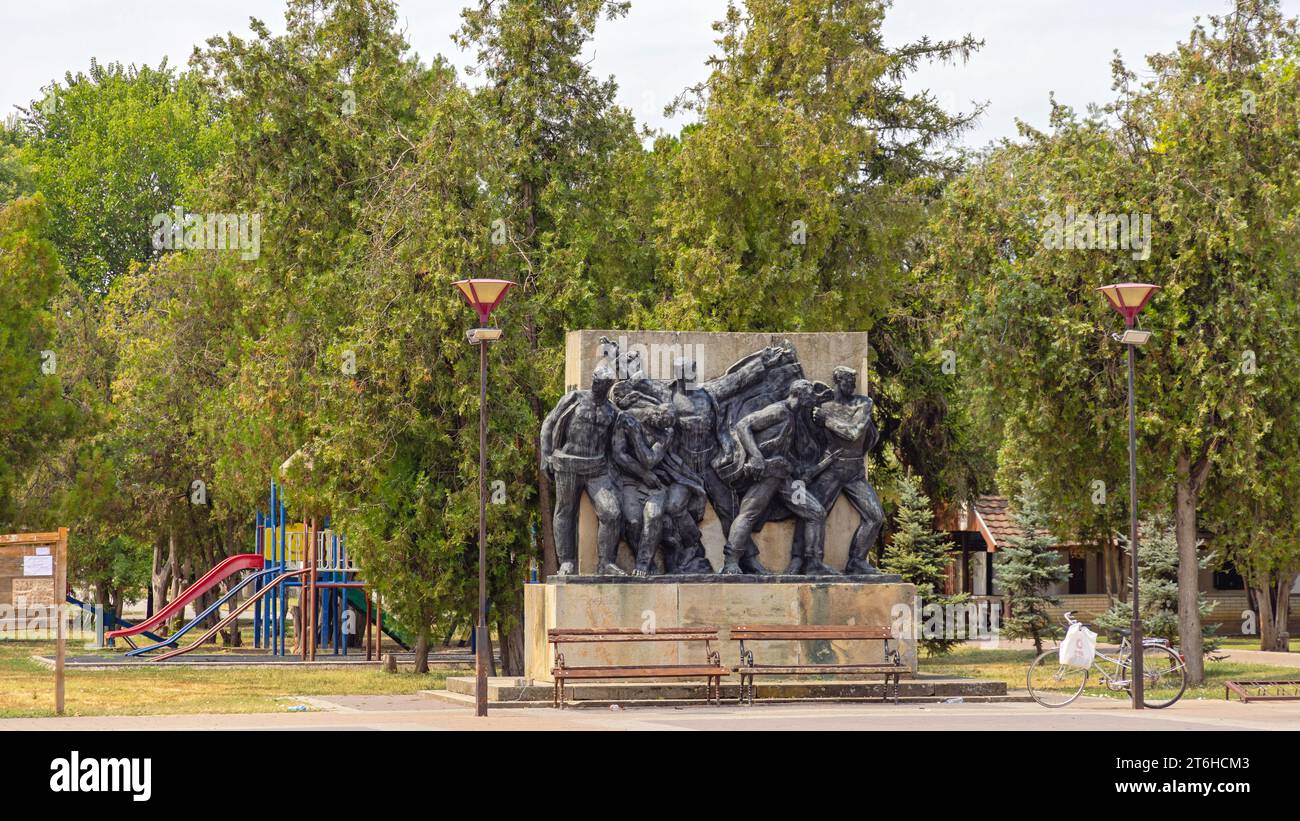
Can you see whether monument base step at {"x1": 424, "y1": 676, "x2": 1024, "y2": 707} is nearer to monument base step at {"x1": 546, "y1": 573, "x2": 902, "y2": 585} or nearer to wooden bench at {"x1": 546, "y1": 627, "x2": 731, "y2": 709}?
wooden bench at {"x1": 546, "y1": 627, "x2": 731, "y2": 709}

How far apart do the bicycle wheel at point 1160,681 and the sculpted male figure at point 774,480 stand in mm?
4395

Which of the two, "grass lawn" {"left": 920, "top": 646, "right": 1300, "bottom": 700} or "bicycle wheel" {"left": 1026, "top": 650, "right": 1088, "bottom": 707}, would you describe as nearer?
"bicycle wheel" {"left": 1026, "top": 650, "right": 1088, "bottom": 707}

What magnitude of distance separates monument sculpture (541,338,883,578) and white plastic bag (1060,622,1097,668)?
10.8ft

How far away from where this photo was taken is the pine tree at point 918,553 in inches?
1423

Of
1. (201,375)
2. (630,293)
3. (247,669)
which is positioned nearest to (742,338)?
(630,293)

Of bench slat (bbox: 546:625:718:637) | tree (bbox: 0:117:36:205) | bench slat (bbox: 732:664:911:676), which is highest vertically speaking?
tree (bbox: 0:117:36:205)

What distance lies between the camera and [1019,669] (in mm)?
34438

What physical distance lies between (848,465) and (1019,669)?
11.8 m

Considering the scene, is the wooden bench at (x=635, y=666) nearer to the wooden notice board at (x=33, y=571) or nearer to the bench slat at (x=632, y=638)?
the bench slat at (x=632, y=638)

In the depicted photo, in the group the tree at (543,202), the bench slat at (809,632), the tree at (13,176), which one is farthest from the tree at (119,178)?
the bench slat at (809,632)

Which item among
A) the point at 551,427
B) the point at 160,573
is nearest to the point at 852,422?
the point at 551,427

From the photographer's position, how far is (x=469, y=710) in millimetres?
21781

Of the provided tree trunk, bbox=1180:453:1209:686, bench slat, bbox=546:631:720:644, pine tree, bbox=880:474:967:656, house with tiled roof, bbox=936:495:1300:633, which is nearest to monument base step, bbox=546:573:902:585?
bench slat, bbox=546:631:720:644

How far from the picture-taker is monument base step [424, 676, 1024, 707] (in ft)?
73.5
